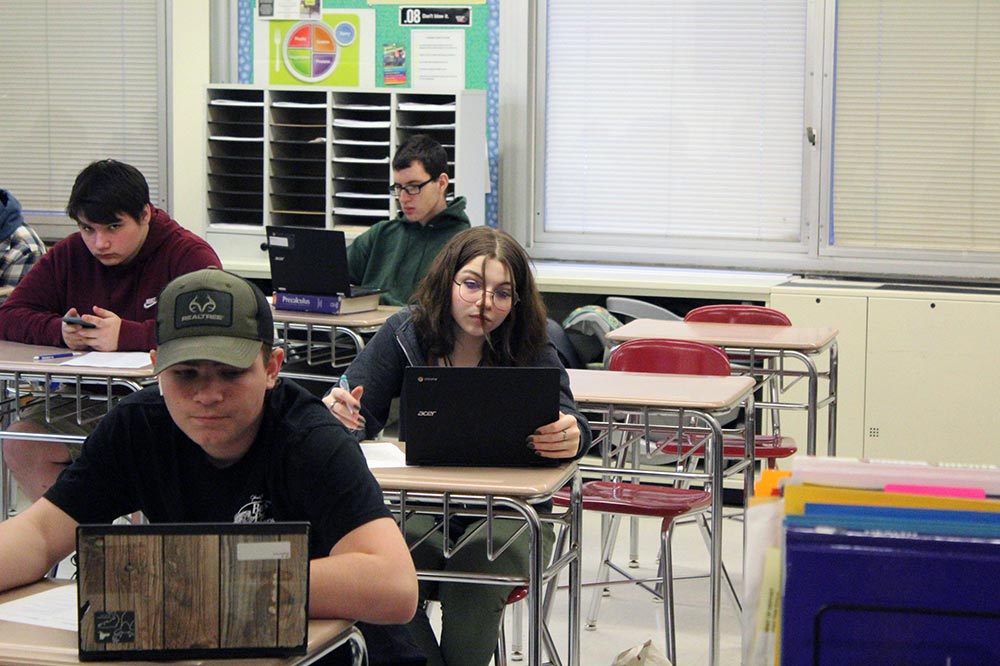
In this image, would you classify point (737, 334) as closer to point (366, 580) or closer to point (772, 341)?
point (772, 341)

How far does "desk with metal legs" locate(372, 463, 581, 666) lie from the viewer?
2.38 meters

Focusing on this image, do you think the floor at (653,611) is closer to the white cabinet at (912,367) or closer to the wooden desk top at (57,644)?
the white cabinet at (912,367)

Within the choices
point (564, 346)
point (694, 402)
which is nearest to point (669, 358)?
point (694, 402)

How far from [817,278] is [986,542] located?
4621 millimetres

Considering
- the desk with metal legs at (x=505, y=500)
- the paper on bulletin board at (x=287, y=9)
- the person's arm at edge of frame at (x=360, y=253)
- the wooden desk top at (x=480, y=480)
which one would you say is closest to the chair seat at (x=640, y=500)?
the desk with metal legs at (x=505, y=500)

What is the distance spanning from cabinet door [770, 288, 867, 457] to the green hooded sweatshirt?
1288 millimetres

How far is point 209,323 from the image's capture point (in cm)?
166

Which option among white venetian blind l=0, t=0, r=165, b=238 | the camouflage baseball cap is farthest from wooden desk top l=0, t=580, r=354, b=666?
white venetian blind l=0, t=0, r=165, b=238

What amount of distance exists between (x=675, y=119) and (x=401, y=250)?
1.45 metres

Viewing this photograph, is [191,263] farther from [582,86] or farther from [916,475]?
[916,475]

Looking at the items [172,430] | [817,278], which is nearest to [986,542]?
[172,430]

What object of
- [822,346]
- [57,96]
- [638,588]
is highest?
[57,96]

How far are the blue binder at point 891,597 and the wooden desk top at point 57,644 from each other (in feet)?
2.09

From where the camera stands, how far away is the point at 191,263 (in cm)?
380
